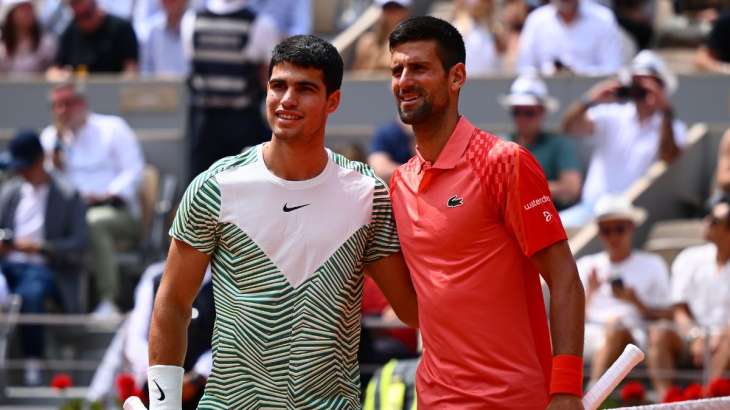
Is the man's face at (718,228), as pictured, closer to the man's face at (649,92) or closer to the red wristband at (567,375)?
the man's face at (649,92)

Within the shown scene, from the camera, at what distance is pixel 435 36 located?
5.21m

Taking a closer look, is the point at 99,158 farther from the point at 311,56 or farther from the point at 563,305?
the point at 563,305

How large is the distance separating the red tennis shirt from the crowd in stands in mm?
4312

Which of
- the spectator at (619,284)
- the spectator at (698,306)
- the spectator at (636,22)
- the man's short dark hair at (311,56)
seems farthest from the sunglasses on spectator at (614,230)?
the man's short dark hair at (311,56)

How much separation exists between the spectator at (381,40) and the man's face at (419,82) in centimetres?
823

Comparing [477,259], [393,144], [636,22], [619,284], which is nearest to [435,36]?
[477,259]

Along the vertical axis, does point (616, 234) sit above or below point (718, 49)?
below

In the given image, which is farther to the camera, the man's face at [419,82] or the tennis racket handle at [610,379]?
the man's face at [419,82]

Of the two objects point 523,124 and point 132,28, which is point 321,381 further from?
point 132,28

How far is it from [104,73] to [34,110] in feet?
2.40

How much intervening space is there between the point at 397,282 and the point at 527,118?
21.5ft

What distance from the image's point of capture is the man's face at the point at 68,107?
1290 centimetres

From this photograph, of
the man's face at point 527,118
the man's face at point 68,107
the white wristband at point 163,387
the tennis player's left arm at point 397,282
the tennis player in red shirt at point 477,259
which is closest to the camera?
the tennis player in red shirt at point 477,259

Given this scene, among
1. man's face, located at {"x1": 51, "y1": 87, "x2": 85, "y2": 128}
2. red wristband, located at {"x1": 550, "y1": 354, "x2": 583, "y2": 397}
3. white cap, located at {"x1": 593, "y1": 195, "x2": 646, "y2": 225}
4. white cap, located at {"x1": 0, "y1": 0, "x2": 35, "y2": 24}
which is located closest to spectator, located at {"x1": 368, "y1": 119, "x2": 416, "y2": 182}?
white cap, located at {"x1": 593, "y1": 195, "x2": 646, "y2": 225}
